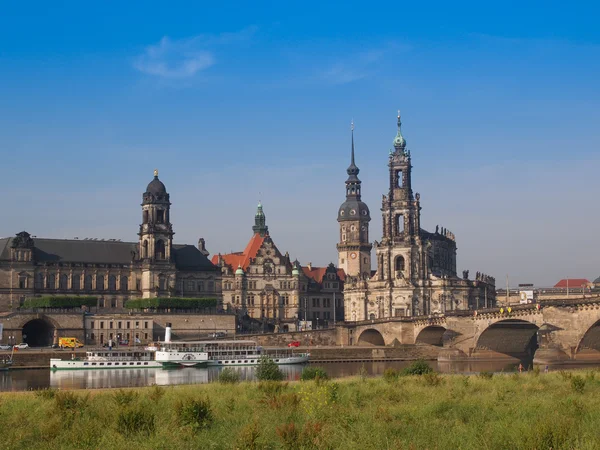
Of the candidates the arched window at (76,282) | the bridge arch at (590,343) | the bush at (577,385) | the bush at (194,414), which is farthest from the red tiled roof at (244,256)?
the bush at (194,414)

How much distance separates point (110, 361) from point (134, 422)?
60956 millimetres

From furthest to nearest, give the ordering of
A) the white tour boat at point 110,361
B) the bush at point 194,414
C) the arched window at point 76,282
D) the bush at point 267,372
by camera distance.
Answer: the arched window at point 76,282, the white tour boat at point 110,361, the bush at point 267,372, the bush at point 194,414

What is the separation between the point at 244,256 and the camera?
482 feet

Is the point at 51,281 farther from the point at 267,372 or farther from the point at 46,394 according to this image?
the point at 46,394

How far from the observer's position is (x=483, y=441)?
25047 millimetres

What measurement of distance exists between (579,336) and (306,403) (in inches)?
Answer: 2211

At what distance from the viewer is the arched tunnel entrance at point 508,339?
318 feet

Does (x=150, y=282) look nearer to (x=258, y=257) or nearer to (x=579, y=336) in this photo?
(x=258, y=257)

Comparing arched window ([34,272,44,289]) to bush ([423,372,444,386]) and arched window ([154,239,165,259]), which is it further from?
bush ([423,372,444,386])

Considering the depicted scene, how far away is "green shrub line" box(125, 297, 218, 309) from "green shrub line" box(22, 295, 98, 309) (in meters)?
5.01

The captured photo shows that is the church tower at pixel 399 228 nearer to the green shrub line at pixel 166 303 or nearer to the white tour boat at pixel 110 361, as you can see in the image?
the green shrub line at pixel 166 303

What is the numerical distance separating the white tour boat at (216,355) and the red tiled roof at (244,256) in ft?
149

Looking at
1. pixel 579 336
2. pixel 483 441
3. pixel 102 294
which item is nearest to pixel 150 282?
A: pixel 102 294

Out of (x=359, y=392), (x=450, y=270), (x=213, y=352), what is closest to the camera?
(x=359, y=392)
